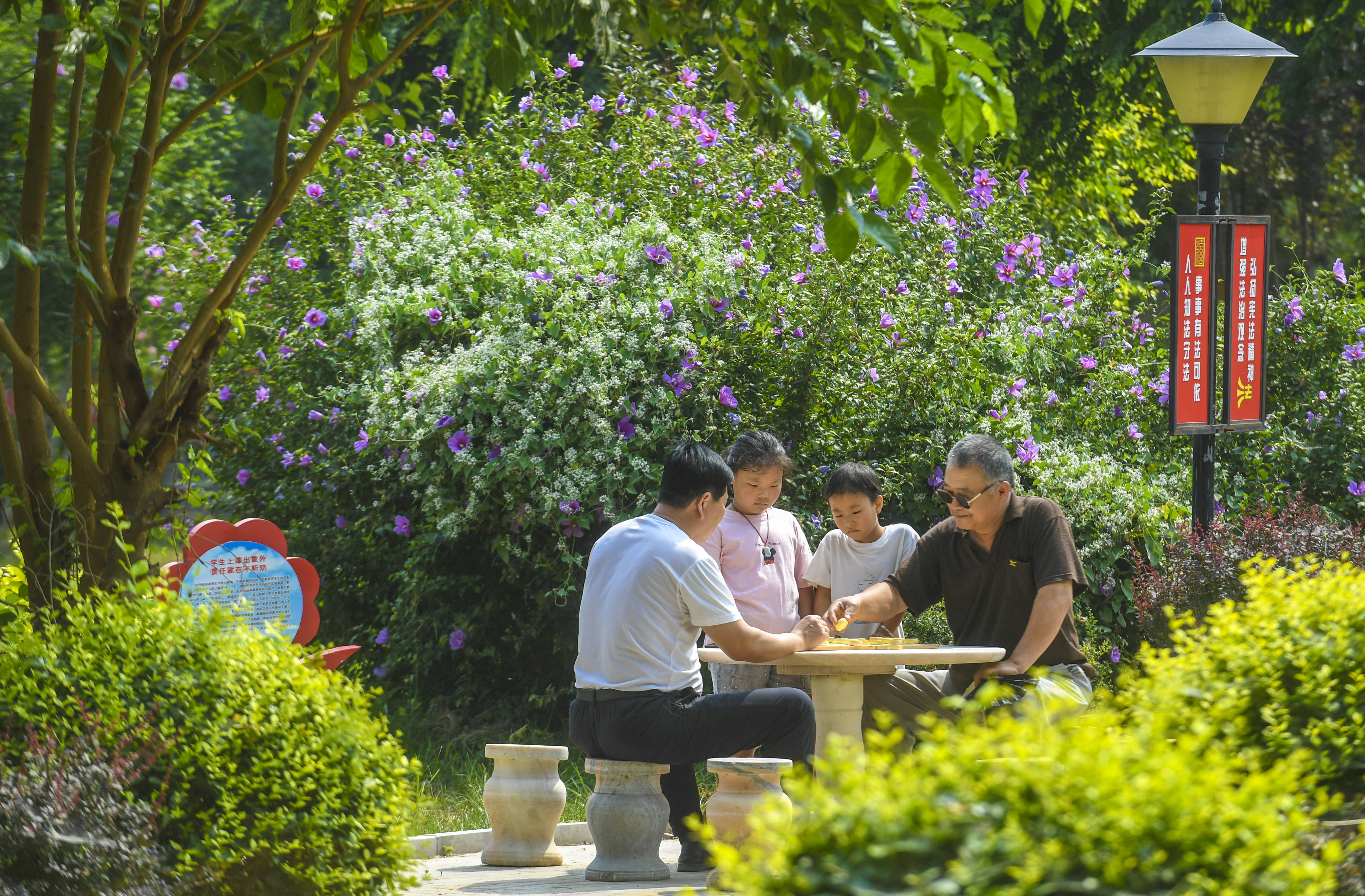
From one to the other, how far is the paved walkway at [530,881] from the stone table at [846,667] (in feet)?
2.45

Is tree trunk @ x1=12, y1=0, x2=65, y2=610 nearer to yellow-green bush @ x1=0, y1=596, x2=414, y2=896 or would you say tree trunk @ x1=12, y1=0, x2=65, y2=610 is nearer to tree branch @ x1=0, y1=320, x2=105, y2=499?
tree branch @ x1=0, y1=320, x2=105, y2=499

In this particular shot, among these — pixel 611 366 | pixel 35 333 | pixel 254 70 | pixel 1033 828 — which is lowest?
pixel 1033 828

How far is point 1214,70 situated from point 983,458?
8.74ft

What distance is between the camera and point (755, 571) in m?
6.15

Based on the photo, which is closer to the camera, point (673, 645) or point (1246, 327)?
point (673, 645)

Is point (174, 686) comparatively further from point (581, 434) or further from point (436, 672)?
point (436, 672)

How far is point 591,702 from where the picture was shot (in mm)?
5121

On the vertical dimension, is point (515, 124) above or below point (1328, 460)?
above

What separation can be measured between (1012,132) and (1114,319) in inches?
234

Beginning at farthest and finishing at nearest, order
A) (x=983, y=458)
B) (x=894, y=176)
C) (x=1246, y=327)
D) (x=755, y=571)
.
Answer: (x=1246, y=327) → (x=755, y=571) → (x=983, y=458) → (x=894, y=176)

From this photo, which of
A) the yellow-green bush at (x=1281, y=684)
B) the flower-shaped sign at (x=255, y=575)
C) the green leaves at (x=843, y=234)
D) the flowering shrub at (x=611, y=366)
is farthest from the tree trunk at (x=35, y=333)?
the yellow-green bush at (x=1281, y=684)

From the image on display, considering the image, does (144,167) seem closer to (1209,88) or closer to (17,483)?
(17,483)

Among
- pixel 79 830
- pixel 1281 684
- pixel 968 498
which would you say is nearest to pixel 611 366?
pixel 968 498

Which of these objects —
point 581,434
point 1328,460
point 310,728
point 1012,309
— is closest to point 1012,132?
point 310,728
